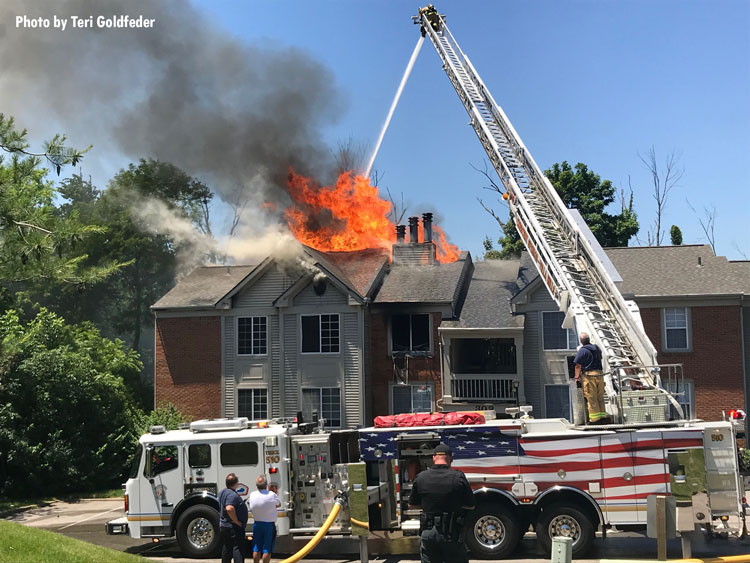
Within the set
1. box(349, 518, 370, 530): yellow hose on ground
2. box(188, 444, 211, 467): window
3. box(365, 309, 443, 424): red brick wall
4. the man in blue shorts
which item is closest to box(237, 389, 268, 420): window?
box(365, 309, 443, 424): red brick wall

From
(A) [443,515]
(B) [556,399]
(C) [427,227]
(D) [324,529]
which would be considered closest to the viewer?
(A) [443,515]

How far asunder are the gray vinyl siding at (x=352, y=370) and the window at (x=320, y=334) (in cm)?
39

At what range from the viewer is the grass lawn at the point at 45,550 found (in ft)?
35.2

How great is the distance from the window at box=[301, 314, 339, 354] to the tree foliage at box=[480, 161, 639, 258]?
61.3ft

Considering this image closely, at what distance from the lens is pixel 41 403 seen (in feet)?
→ 79.5

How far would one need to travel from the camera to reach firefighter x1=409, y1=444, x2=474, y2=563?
28.0ft

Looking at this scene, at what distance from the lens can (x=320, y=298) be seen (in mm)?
29094

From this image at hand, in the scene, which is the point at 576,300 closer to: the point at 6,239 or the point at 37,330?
the point at 6,239

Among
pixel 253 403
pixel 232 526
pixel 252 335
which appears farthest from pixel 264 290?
pixel 232 526

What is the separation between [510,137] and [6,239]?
13625mm

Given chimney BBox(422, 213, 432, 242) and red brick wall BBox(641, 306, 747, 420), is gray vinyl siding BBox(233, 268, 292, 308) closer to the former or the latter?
chimney BBox(422, 213, 432, 242)

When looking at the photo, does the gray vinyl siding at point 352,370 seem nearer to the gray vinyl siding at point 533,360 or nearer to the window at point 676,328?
the gray vinyl siding at point 533,360

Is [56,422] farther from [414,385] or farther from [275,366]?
[414,385]

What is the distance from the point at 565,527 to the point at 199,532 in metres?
6.31
